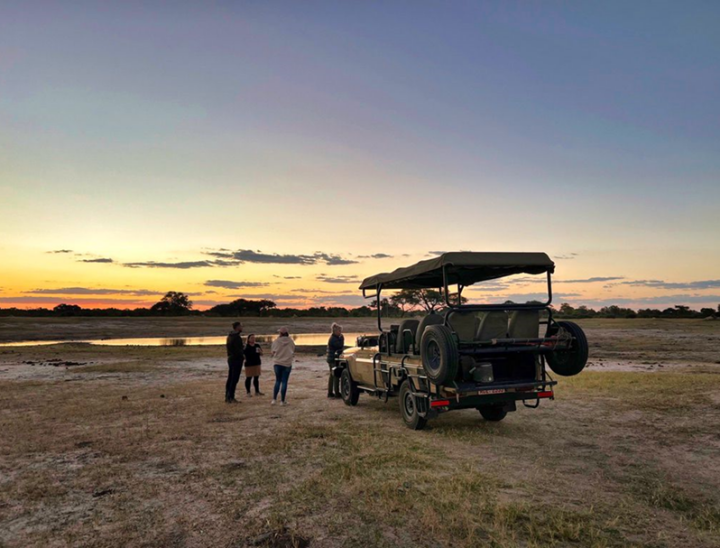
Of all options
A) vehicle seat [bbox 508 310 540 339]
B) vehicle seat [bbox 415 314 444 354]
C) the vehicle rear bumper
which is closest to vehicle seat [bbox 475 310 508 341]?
vehicle seat [bbox 508 310 540 339]

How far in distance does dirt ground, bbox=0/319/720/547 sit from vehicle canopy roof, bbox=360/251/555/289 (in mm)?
2953

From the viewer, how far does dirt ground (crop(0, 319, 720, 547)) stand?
509cm

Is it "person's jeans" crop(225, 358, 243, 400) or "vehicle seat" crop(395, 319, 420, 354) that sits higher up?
"vehicle seat" crop(395, 319, 420, 354)

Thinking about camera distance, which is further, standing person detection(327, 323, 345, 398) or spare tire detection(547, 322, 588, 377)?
standing person detection(327, 323, 345, 398)

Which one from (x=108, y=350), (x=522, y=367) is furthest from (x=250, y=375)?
(x=108, y=350)

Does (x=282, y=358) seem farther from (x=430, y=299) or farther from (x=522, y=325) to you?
(x=522, y=325)

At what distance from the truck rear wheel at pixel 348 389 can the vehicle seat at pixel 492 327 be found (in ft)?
14.5

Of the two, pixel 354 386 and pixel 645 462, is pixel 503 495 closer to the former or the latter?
pixel 645 462

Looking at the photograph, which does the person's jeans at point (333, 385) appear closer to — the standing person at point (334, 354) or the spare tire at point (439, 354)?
the standing person at point (334, 354)

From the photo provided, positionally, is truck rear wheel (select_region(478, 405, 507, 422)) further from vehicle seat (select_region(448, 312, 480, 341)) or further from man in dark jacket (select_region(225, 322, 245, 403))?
man in dark jacket (select_region(225, 322, 245, 403))

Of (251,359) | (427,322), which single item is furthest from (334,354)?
(427,322)

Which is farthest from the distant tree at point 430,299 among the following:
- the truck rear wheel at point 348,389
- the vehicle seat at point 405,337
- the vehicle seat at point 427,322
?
the truck rear wheel at point 348,389

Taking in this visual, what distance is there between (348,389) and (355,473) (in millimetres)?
6201

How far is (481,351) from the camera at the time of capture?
891cm
